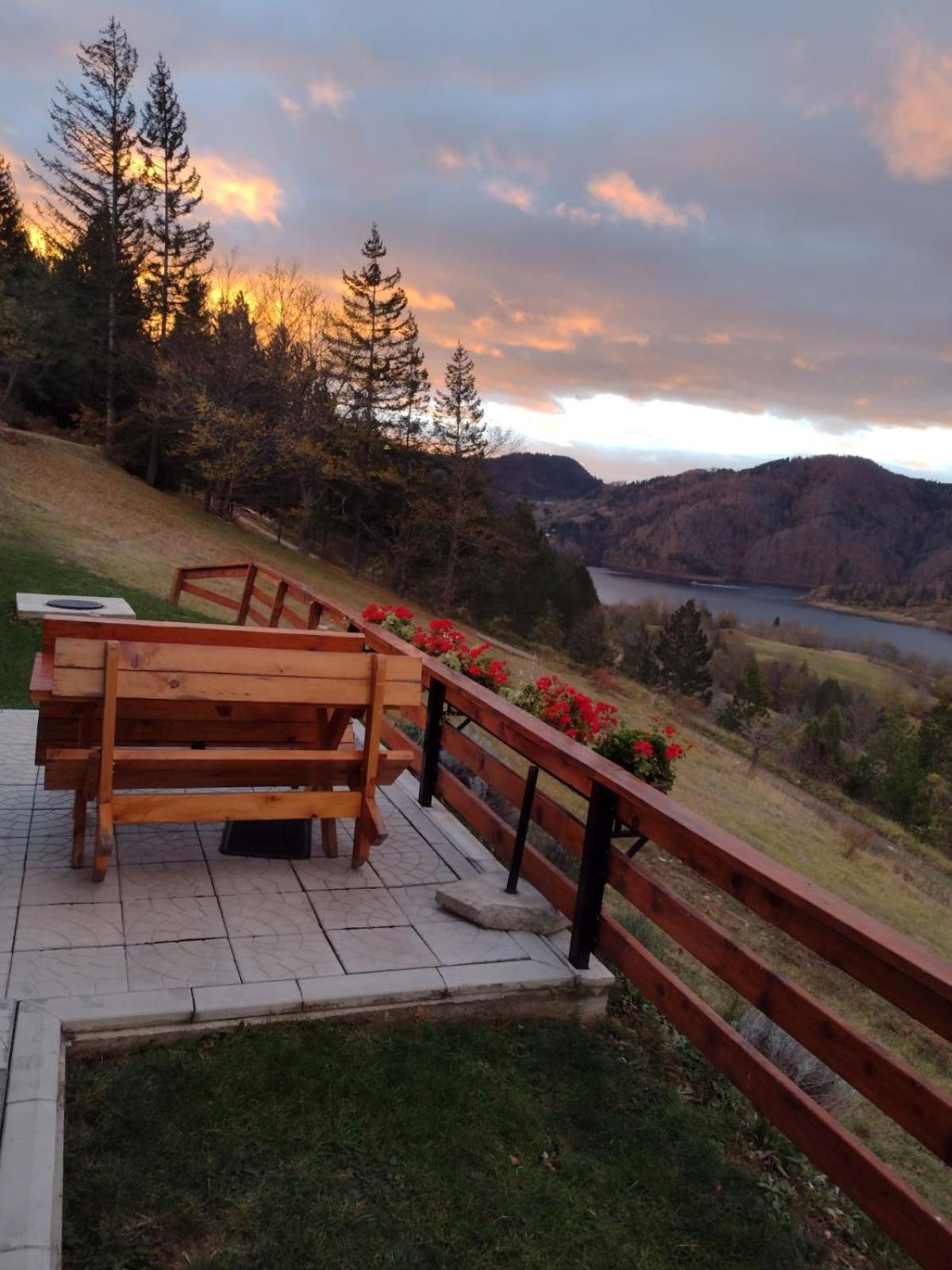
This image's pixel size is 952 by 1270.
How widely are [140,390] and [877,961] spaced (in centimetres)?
3224

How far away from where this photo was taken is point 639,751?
3.88m

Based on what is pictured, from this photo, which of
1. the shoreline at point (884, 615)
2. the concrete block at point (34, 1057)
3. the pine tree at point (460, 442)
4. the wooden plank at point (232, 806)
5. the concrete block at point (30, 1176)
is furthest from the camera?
the shoreline at point (884, 615)

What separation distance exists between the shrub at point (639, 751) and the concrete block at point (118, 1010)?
215 centimetres

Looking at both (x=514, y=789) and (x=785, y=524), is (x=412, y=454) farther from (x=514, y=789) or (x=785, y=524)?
(x=785, y=524)

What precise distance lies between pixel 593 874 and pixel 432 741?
1.70 metres

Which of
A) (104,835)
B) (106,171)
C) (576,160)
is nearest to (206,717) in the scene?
(104,835)

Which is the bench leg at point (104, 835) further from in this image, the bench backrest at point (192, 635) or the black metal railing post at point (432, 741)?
the black metal railing post at point (432, 741)

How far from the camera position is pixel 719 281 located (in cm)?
2789

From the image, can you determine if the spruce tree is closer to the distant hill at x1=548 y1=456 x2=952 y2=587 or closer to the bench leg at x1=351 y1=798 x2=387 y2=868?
the bench leg at x1=351 y1=798 x2=387 y2=868

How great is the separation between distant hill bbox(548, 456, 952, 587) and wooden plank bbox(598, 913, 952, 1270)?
115418 millimetres

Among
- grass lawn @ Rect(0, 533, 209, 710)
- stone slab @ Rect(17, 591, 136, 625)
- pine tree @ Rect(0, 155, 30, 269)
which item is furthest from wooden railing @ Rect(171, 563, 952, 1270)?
pine tree @ Rect(0, 155, 30, 269)

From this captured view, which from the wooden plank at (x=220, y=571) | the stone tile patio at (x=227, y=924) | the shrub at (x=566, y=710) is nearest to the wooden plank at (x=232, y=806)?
the stone tile patio at (x=227, y=924)

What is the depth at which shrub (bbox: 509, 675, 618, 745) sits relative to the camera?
409 cm

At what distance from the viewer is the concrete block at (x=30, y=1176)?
1615mm
